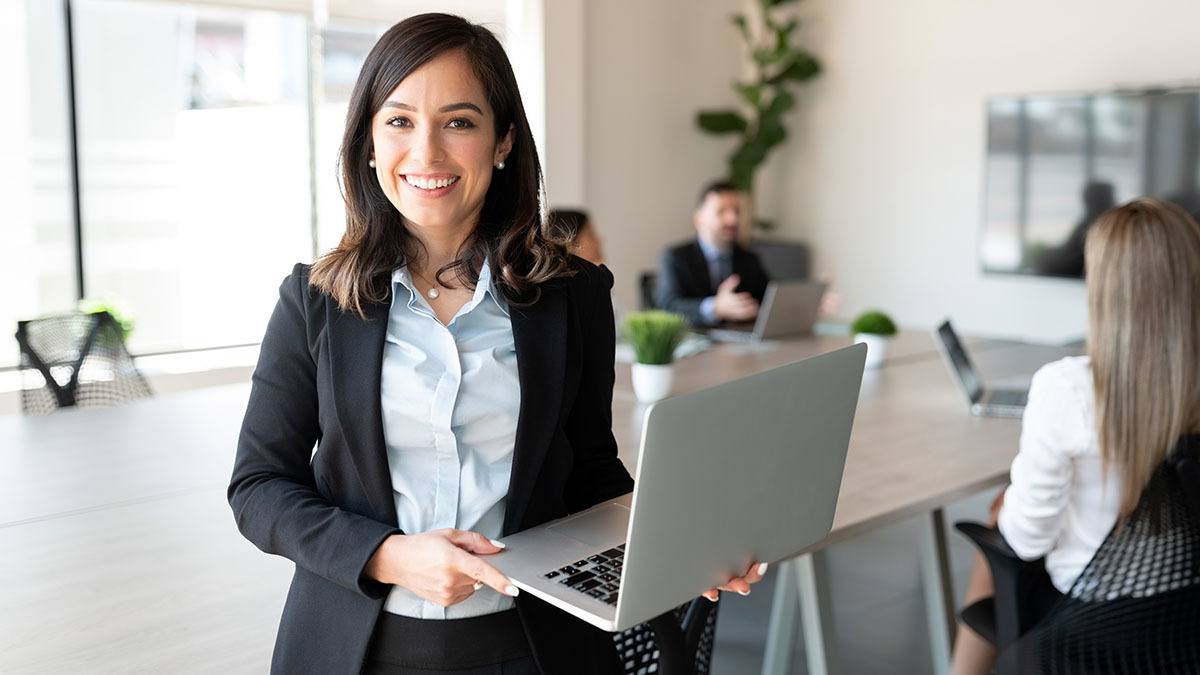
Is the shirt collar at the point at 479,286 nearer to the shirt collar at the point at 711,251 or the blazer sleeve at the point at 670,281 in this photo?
the blazer sleeve at the point at 670,281

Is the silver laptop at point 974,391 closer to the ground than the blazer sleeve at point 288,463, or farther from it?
closer to the ground

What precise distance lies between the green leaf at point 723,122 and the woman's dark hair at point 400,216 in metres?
→ 6.31

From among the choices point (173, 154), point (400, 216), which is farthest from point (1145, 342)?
point (173, 154)

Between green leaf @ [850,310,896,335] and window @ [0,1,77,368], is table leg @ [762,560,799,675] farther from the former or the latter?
window @ [0,1,77,368]

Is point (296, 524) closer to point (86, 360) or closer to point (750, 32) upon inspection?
point (86, 360)

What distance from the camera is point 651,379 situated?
332cm

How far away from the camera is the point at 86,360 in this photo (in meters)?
3.54

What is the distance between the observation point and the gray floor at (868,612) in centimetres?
335

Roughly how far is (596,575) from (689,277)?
162 inches

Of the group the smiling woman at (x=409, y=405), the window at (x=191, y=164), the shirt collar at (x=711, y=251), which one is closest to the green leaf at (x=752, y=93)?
the shirt collar at (x=711, y=251)

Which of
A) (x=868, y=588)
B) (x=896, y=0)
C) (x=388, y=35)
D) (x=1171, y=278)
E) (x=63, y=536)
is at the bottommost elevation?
(x=868, y=588)

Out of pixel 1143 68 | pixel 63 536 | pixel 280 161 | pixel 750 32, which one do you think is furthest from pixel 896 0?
pixel 63 536

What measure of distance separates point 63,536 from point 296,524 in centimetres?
113

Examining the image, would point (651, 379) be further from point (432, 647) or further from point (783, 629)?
point (432, 647)
